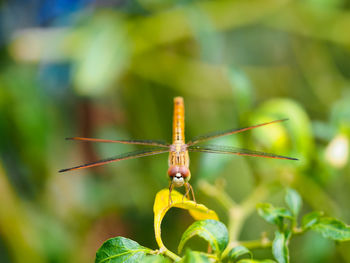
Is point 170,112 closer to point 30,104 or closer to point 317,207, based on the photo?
point 30,104

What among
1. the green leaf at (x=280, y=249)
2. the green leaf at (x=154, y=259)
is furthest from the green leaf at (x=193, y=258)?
the green leaf at (x=280, y=249)

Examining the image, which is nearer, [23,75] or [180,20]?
[23,75]

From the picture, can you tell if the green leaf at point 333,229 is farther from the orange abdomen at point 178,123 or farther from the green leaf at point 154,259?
the orange abdomen at point 178,123

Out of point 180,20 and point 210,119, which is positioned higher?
point 180,20

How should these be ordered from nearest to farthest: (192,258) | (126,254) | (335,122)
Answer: (192,258), (126,254), (335,122)

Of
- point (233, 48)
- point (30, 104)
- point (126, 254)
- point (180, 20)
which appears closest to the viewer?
point (126, 254)

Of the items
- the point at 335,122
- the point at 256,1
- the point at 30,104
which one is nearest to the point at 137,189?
the point at 30,104

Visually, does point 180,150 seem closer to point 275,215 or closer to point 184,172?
point 184,172
